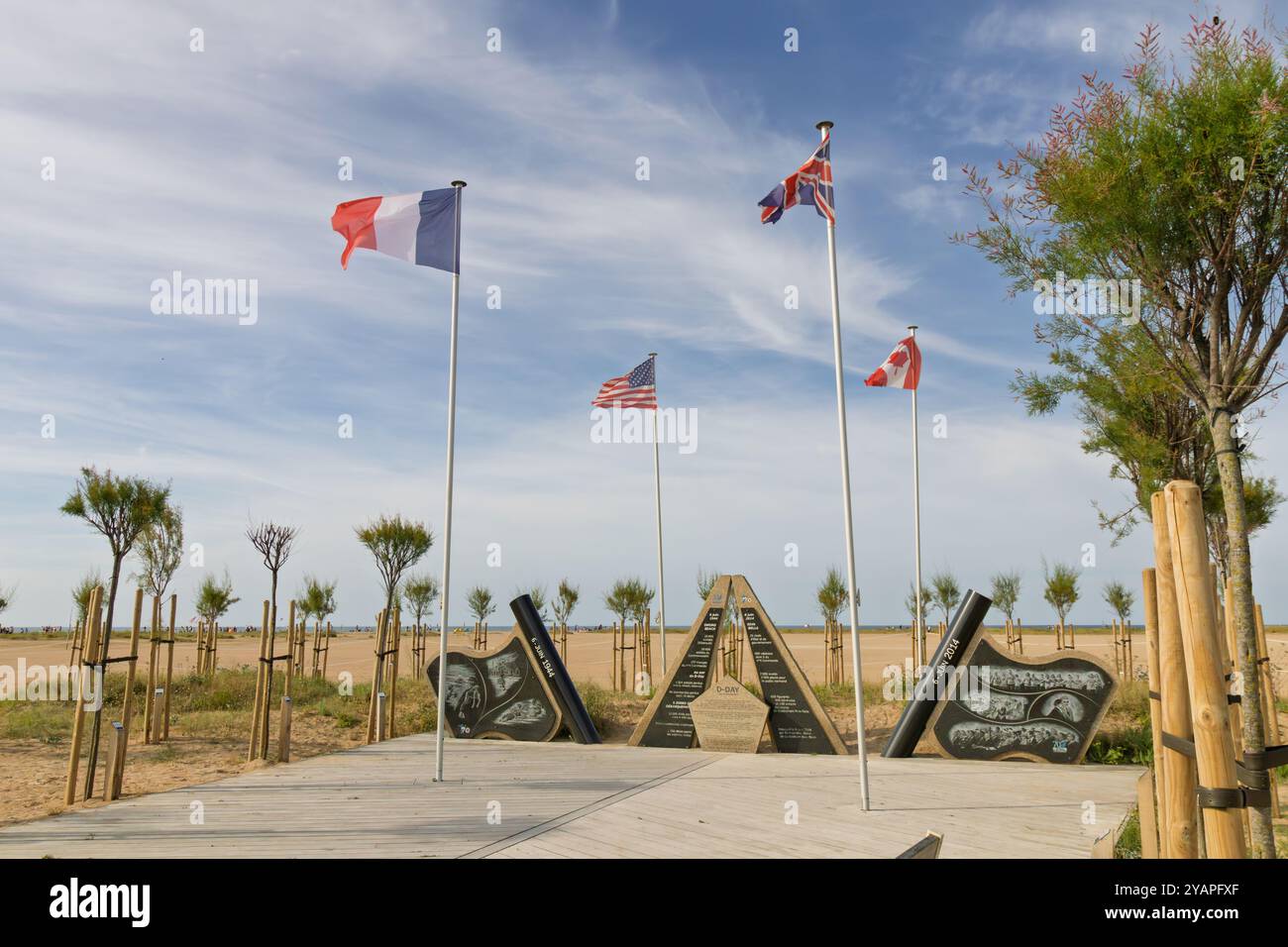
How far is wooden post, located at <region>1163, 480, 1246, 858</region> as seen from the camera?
12.5 feet

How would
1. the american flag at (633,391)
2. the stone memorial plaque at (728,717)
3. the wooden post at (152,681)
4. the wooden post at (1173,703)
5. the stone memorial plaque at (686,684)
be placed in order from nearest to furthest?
1. the wooden post at (1173,703)
2. the stone memorial plaque at (728,717)
3. the stone memorial plaque at (686,684)
4. the wooden post at (152,681)
5. the american flag at (633,391)

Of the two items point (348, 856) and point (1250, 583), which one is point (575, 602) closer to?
point (348, 856)

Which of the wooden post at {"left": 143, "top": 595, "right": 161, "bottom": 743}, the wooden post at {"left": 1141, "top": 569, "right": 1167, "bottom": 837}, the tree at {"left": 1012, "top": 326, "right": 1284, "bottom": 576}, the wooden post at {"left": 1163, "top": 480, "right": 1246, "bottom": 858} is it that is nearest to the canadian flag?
the tree at {"left": 1012, "top": 326, "right": 1284, "bottom": 576}

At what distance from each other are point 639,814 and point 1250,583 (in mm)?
5596

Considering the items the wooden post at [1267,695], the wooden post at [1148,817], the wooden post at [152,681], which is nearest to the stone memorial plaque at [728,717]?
the wooden post at [1267,695]

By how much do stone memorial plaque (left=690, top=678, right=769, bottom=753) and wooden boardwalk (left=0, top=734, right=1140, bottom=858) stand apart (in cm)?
63

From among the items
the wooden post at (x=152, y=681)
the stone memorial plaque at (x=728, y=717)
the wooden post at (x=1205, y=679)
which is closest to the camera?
the wooden post at (x=1205, y=679)

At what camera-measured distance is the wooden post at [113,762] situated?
941cm

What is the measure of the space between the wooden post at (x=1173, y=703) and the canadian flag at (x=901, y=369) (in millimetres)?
9374

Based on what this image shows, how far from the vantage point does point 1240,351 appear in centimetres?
593

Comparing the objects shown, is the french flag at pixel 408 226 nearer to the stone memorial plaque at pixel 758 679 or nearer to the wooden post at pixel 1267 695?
the stone memorial plaque at pixel 758 679

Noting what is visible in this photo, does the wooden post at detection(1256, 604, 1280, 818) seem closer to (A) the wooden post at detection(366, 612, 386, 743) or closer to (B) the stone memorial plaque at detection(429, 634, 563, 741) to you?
(B) the stone memorial plaque at detection(429, 634, 563, 741)

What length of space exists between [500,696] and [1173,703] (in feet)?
36.8
